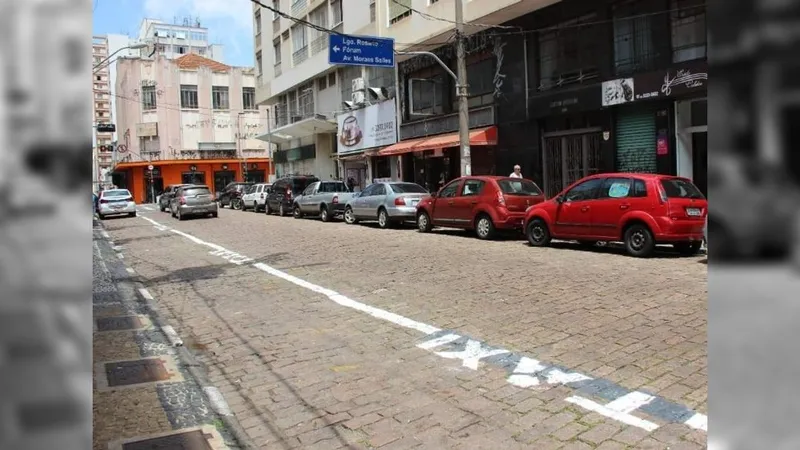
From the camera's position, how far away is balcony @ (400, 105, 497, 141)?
75.5 ft

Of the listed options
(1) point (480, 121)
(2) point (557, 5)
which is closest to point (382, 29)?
(1) point (480, 121)

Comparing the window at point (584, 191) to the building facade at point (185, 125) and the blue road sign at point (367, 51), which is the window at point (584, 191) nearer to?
Result: the blue road sign at point (367, 51)

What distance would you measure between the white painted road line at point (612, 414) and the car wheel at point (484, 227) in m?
10.8

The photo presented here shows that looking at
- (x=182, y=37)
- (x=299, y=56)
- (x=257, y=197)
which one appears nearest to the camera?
(x=257, y=197)

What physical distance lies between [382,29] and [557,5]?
11755 mm

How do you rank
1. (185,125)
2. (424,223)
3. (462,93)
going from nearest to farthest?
(424,223)
(462,93)
(185,125)

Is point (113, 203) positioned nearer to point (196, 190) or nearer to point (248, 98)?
point (196, 190)

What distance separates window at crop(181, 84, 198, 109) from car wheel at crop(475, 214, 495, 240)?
169 ft

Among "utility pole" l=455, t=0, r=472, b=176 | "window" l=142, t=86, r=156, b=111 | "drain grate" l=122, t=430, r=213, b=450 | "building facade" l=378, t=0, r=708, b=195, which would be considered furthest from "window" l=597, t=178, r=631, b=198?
"window" l=142, t=86, r=156, b=111

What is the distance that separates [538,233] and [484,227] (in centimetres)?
202

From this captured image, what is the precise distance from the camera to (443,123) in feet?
85.0

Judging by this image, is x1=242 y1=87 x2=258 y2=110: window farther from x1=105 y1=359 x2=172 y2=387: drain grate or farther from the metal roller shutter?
x1=105 y1=359 x2=172 y2=387: drain grate

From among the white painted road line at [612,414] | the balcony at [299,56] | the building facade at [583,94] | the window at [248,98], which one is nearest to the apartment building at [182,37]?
the window at [248,98]

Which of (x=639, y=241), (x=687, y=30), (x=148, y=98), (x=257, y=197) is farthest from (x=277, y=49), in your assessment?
(x=639, y=241)
